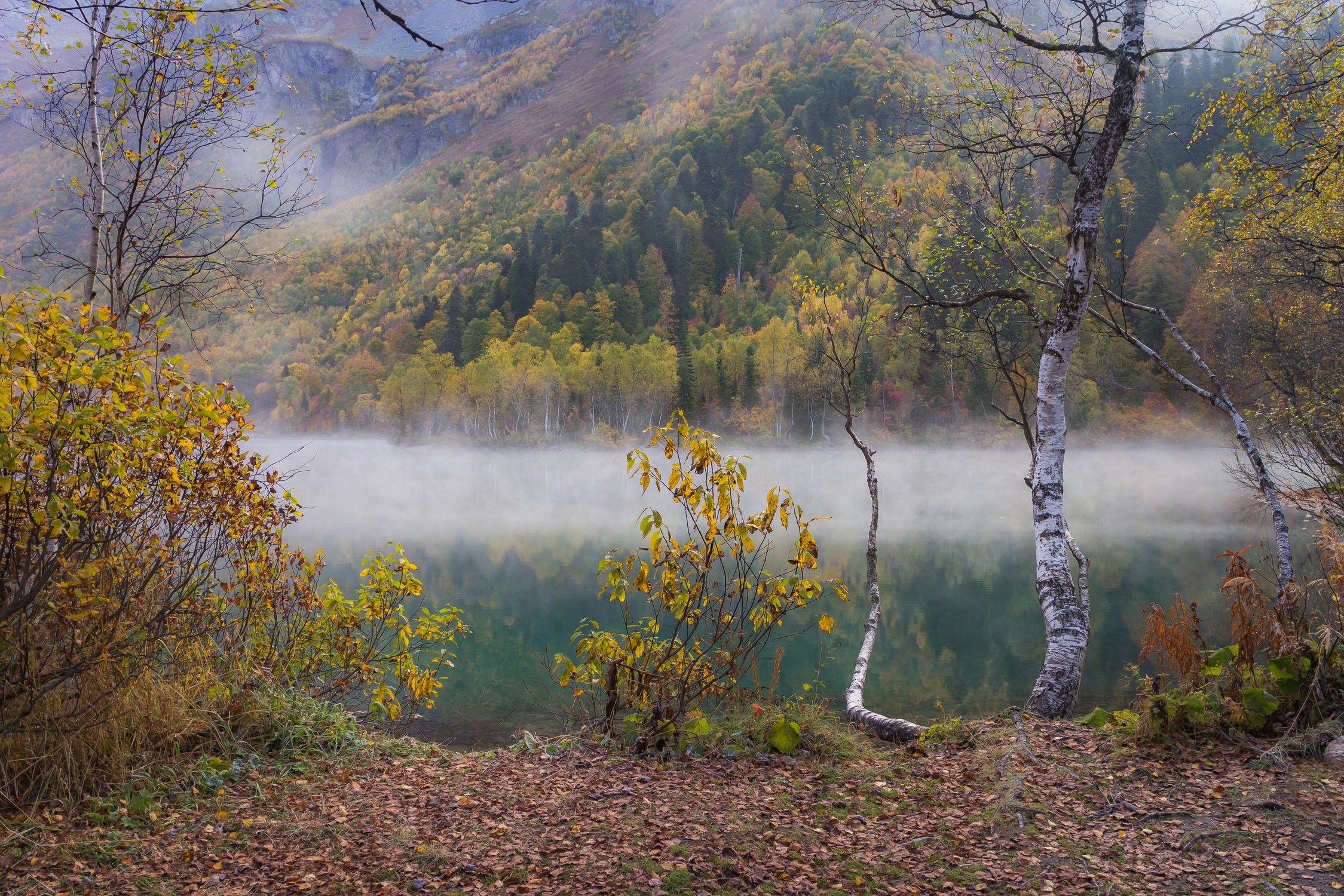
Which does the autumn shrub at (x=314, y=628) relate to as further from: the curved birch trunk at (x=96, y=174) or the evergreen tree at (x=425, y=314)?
the evergreen tree at (x=425, y=314)

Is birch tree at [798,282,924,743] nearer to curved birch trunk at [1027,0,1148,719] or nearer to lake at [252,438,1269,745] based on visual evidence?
lake at [252,438,1269,745]

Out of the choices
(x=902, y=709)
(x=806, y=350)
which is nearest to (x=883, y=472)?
(x=806, y=350)

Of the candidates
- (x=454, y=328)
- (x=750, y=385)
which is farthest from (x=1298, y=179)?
(x=454, y=328)

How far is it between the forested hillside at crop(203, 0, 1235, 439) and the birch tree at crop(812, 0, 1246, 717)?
1948 millimetres

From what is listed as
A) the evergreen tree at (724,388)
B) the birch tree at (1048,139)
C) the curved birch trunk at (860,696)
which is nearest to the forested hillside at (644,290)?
the evergreen tree at (724,388)

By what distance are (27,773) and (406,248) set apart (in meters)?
133

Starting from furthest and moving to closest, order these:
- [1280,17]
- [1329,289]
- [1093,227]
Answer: [1329,289]
[1280,17]
[1093,227]

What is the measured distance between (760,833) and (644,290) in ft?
305

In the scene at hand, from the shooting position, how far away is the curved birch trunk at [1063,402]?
533cm

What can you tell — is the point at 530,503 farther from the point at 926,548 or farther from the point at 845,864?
the point at 845,864

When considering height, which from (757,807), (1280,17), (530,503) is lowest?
(530,503)

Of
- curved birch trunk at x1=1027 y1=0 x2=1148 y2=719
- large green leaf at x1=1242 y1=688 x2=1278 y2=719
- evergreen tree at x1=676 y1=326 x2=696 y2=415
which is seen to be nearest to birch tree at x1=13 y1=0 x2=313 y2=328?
curved birch trunk at x1=1027 y1=0 x2=1148 y2=719

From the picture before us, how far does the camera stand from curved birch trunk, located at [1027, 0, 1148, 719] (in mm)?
5328

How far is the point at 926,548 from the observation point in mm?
28703
